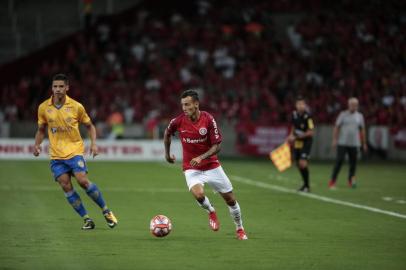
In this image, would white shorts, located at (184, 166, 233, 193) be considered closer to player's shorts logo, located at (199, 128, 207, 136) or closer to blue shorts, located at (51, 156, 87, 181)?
player's shorts logo, located at (199, 128, 207, 136)

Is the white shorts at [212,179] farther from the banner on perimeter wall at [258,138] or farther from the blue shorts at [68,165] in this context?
the banner on perimeter wall at [258,138]

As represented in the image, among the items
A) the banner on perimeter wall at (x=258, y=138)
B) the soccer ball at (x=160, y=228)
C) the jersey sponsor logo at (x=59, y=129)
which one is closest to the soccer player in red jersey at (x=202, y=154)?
the soccer ball at (x=160, y=228)

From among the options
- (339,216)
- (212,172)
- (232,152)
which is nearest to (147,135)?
(232,152)

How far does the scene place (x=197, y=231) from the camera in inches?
540

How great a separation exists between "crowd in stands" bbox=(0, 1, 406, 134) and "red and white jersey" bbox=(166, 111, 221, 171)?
23913mm

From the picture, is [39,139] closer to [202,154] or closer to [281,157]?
[202,154]

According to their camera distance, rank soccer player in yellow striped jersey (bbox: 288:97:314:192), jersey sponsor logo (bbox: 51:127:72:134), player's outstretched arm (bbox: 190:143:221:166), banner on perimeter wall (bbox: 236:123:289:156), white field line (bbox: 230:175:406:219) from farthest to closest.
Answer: banner on perimeter wall (bbox: 236:123:289:156) < soccer player in yellow striped jersey (bbox: 288:97:314:192) < white field line (bbox: 230:175:406:219) < jersey sponsor logo (bbox: 51:127:72:134) < player's outstretched arm (bbox: 190:143:221:166)

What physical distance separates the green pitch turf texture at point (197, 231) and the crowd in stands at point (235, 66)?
13.9 m

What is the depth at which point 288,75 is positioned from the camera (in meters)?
39.9

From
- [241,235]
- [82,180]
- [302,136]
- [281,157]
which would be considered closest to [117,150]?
[281,157]

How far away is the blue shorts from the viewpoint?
13398mm

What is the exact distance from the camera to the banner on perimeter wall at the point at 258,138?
1455 inches

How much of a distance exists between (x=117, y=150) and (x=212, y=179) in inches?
885

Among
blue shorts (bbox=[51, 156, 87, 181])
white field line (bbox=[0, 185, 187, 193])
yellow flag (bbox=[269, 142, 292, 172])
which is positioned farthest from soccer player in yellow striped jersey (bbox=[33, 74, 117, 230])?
yellow flag (bbox=[269, 142, 292, 172])
